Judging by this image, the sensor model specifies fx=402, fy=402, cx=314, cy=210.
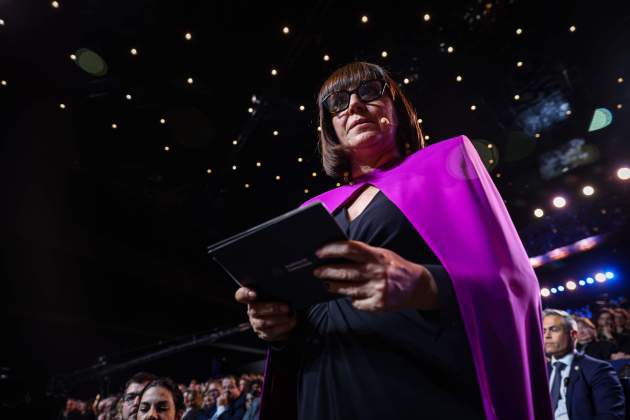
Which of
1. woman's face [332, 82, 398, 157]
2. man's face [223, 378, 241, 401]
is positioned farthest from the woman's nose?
man's face [223, 378, 241, 401]

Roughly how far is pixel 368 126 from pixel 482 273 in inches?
32.0

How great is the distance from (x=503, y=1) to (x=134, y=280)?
36.8 feet

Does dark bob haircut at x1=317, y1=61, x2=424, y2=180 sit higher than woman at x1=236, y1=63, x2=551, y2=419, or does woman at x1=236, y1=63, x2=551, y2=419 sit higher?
dark bob haircut at x1=317, y1=61, x2=424, y2=180

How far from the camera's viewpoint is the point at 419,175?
4.15 ft

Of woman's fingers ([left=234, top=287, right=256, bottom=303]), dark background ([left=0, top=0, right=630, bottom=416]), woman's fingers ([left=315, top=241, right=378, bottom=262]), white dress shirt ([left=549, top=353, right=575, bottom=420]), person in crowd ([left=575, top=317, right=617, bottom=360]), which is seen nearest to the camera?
woman's fingers ([left=315, top=241, right=378, bottom=262])

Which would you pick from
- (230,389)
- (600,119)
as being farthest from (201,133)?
(600,119)

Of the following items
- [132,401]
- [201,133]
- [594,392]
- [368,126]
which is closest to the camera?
[368,126]

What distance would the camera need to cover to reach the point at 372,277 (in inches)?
33.1

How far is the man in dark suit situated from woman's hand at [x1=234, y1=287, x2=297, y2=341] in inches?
143

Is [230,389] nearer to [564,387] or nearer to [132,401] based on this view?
[132,401]

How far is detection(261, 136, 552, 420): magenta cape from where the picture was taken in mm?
939

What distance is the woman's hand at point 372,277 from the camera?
2.73ft

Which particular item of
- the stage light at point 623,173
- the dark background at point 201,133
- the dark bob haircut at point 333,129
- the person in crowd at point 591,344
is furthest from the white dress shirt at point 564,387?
the stage light at point 623,173

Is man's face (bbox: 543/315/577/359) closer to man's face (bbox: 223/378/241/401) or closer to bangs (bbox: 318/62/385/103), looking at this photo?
bangs (bbox: 318/62/385/103)
